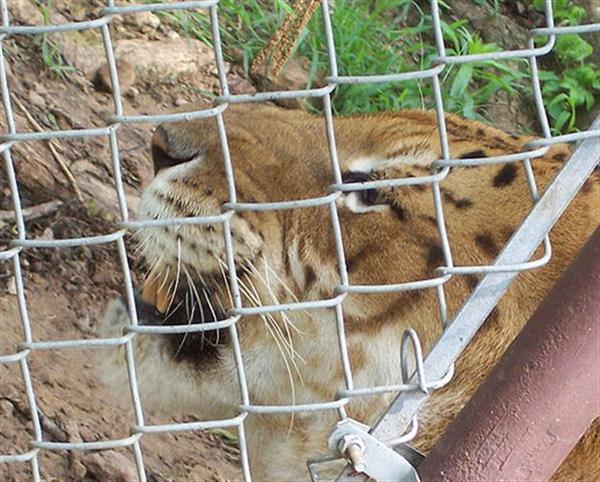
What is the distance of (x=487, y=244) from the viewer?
2625mm

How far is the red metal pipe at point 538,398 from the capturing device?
Answer: 1.86 m

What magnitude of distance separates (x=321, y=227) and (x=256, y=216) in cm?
14

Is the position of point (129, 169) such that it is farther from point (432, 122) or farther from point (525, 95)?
point (525, 95)

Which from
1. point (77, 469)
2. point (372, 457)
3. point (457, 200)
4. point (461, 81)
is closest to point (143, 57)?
point (461, 81)

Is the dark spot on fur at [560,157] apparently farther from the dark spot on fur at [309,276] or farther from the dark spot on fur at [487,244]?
the dark spot on fur at [309,276]

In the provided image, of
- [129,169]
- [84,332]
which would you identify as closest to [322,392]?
[84,332]

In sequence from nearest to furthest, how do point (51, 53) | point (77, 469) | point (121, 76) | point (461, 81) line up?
point (77, 469) → point (51, 53) → point (121, 76) → point (461, 81)

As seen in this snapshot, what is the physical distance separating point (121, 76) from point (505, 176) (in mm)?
2188

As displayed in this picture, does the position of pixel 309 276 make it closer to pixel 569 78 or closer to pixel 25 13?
pixel 25 13

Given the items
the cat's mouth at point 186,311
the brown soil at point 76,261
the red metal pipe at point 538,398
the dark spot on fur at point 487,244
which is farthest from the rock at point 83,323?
the red metal pipe at point 538,398

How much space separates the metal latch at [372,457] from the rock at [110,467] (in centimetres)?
169

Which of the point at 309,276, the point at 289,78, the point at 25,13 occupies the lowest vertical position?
the point at 289,78

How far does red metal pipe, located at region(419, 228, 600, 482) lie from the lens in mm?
1863

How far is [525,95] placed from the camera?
554 cm
